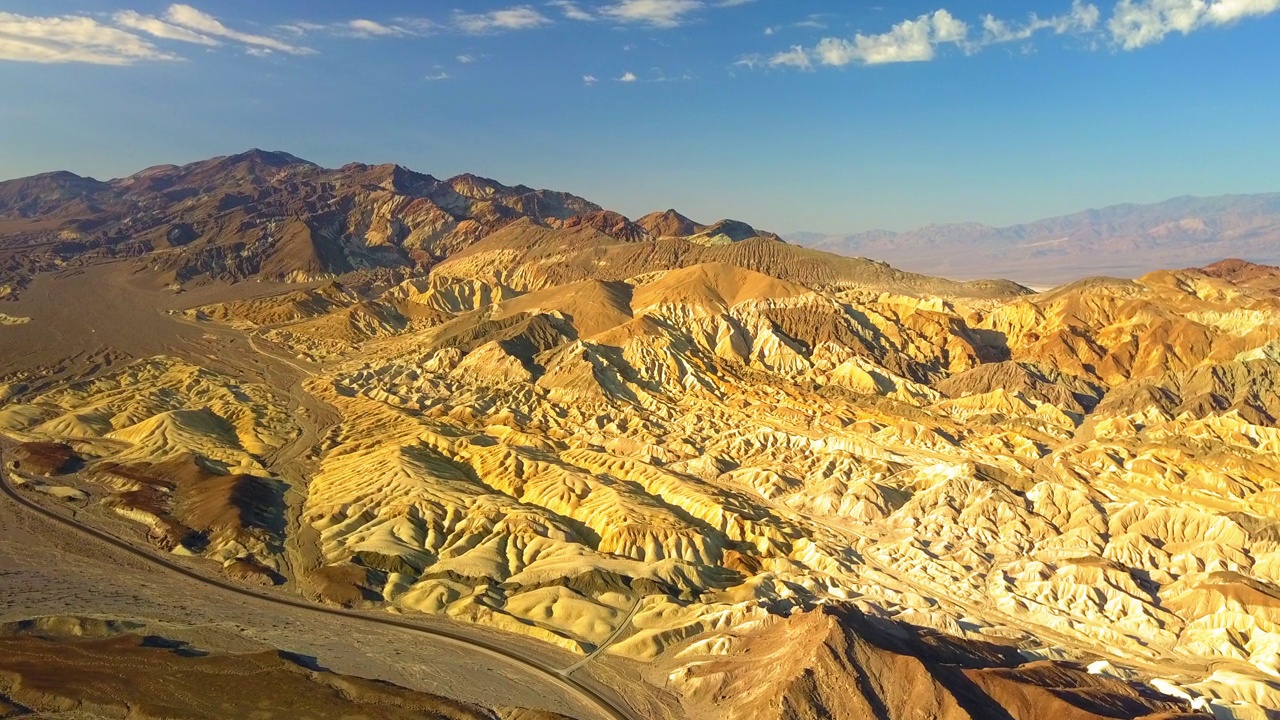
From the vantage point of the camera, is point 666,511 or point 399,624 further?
point 666,511

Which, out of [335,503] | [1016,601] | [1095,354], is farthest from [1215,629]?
[1095,354]

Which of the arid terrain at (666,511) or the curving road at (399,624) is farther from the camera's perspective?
the curving road at (399,624)

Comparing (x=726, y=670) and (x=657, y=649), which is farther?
(x=657, y=649)

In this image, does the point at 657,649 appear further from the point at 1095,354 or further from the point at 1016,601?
the point at 1095,354

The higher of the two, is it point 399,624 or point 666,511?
point 666,511
